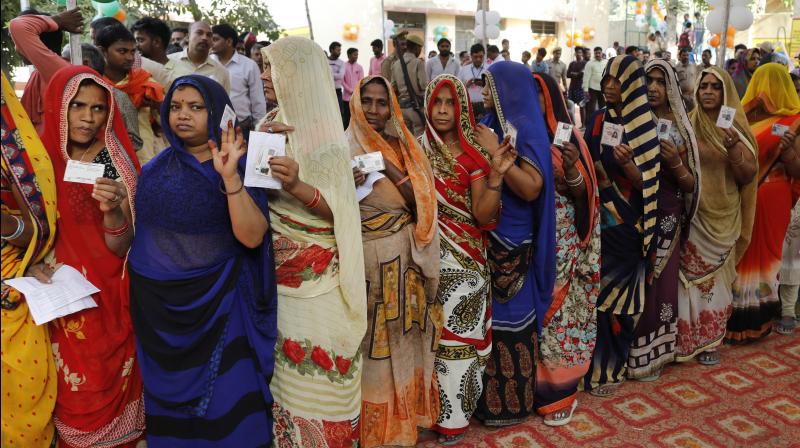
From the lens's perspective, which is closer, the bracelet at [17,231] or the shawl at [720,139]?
the bracelet at [17,231]

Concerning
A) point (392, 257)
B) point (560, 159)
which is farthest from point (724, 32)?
point (392, 257)

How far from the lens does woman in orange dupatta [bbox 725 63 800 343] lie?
415cm

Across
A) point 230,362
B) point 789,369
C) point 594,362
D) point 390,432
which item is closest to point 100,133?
point 230,362

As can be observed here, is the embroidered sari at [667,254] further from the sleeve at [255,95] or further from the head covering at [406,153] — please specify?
the sleeve at [255,95]

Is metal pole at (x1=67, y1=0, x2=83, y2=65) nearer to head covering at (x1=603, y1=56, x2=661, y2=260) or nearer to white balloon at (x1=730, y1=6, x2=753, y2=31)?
head covering at (x1=603, y1=56, x2=661, y2=260)

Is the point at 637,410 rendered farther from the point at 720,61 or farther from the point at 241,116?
the point at 720,61

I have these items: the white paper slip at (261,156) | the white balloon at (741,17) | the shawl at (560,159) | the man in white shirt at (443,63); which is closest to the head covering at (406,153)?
the white paper slip at (261,156)

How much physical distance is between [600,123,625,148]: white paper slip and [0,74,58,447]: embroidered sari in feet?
8.25

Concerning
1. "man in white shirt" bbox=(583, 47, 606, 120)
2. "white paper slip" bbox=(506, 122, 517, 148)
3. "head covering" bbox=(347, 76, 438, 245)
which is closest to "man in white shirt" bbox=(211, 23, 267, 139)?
"head covering" bbox=(347, 76, 438, 245)

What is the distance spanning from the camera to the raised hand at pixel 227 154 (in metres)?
2.20

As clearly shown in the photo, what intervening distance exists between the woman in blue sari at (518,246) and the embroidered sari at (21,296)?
1.83 m

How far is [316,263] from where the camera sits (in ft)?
8.21

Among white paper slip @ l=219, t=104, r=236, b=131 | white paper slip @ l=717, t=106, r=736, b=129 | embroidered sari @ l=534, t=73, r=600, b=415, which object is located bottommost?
embroidered sari @ l=534, t=73, r=600, b=415

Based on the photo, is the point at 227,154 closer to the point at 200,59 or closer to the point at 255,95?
the point at 200,59
